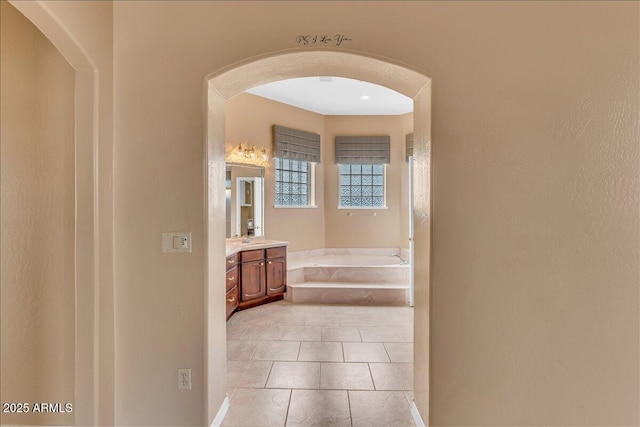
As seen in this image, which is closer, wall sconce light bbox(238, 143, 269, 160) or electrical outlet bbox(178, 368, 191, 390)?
electrical outlet bbox(178, 368, 191, 390)

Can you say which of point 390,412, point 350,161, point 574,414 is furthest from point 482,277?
point 350,161

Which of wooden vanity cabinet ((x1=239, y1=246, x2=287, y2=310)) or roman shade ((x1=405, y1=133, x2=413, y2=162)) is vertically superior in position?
roman shade ((x1=405, y1=133, x2=413, y2=162))

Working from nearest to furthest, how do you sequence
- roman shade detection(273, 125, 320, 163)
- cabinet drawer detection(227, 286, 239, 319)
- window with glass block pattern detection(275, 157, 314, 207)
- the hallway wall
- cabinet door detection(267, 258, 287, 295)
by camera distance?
1. the hallway wall
2. cabinet drawer detection(227, 286, 239, 319)
3. cabinet door detection(267, 258, 287, 295)
4. roman shade detection(273, 125, 320, 163)
5. window with glass block pattern detection(275, 157, 314, 207)

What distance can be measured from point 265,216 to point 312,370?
2.83 metres

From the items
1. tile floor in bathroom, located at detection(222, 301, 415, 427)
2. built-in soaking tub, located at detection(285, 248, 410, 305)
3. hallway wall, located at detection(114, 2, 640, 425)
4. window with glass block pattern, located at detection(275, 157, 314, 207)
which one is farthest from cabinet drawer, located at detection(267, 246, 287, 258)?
hallway wall, located at detection(114, 2, 640, 425)

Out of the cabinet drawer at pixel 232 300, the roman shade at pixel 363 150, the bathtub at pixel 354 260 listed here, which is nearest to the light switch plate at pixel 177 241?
the cabinet drawer at pixel 232 300

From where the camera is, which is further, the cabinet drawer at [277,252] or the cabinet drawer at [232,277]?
the cabinet drawer at [277,252]

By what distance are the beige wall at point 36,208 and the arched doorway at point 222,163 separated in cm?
77

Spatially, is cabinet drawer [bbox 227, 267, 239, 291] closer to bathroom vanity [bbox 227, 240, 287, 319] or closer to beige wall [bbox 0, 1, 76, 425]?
bathroom vanity [bbox 227, 240, 287, 319]

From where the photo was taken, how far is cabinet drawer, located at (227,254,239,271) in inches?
146

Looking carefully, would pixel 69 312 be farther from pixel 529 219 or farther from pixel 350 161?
pixel 350 161

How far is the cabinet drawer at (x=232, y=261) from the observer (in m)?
3.71

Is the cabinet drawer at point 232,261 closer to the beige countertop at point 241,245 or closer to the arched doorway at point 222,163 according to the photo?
the beige countertop at point 241,245

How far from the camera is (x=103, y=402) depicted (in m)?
1.74
